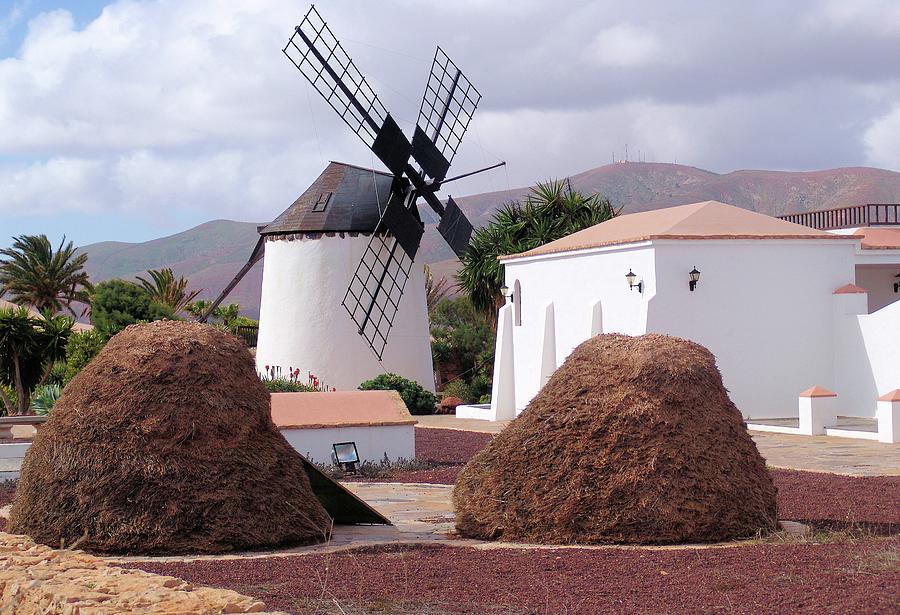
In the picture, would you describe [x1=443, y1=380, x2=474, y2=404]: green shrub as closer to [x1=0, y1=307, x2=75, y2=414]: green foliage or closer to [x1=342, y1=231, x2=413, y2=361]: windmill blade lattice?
[x1=342, y1=231, x2=413, y2=361]: windmill blade lattice

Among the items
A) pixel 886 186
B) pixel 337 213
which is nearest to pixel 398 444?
pixel 337 213

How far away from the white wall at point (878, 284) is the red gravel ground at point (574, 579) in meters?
19.7

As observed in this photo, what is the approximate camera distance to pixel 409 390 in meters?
30.6

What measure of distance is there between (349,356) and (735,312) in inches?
551

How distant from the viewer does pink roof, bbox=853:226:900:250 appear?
2423cm

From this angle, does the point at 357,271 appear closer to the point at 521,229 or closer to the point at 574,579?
the point at 521,229

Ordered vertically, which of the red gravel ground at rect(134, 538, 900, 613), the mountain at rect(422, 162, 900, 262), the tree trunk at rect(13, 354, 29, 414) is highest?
the mountain at rect(422, 162, 900, 262)

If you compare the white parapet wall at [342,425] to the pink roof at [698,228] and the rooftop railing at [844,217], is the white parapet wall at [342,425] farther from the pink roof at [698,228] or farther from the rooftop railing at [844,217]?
the rooftop railing at [844,217]

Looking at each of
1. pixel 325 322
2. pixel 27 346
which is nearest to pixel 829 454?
pixel 27 346

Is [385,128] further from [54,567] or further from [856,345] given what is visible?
[54,567]

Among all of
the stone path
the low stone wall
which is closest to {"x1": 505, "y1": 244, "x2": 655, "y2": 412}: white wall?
the stone path

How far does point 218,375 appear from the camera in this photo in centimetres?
955

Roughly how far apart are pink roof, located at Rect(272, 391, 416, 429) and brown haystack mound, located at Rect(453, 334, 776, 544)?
682cm

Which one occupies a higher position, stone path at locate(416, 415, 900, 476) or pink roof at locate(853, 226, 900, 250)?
pink roof at locate(853, 226, 900, 250)
